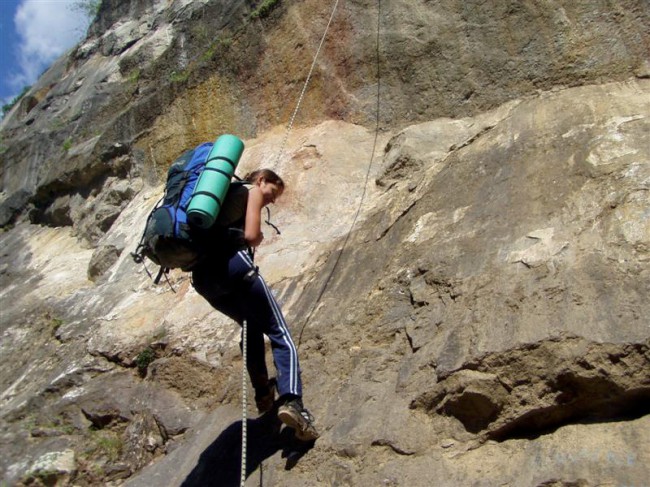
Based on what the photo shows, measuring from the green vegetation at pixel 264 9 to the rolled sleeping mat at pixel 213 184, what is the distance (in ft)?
19.9

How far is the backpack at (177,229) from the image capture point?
548 cm

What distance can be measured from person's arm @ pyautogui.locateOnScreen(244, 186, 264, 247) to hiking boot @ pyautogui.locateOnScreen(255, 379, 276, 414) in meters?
1.28

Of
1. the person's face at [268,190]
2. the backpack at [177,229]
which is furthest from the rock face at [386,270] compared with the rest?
the backpack at [177,229]

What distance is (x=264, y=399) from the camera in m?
6.12

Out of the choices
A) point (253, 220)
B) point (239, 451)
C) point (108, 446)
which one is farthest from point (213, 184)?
point (108, 446)

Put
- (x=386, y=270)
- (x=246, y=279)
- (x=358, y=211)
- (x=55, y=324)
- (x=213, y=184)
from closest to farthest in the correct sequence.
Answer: (x=213, y=184)
(x=246, y=279)
(x=386, y=270)
(x=358, y=211)
(x=55, y=324)

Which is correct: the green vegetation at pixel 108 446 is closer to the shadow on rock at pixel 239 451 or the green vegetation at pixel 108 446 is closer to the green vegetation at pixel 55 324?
the shadow on rock at pixel 239 451

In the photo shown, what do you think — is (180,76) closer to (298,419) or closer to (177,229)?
(177,229)

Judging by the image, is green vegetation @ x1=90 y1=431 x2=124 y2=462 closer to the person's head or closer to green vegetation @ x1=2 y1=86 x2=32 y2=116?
the person's head

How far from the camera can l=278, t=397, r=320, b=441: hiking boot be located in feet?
17.4

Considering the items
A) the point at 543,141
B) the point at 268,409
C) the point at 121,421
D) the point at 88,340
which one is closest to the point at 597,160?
the point at 543,141

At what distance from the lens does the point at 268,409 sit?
6156mm

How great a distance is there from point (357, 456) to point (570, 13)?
573cm

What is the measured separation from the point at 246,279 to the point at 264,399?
1075 mm
